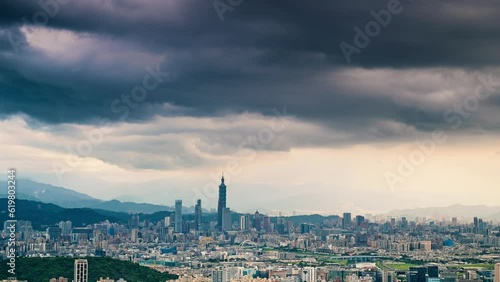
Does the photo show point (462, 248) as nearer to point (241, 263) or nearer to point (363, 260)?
point (363, 260)

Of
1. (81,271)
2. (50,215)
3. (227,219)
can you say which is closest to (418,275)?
(81,271)

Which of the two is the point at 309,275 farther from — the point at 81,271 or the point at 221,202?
the point at 221,202

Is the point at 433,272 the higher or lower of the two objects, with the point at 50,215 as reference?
lower

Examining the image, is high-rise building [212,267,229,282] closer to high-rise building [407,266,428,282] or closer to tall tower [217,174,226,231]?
high-rise building [407,266,428,282]

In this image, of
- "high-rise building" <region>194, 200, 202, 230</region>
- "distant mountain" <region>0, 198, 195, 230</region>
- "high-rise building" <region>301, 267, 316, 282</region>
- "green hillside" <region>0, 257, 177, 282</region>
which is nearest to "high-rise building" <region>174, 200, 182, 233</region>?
"distant mountain" <region>0, 198, 195, 230</region>

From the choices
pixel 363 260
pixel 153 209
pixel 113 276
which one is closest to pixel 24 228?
pixel 363 260

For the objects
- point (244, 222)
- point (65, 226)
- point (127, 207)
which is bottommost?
point (65, 226)
